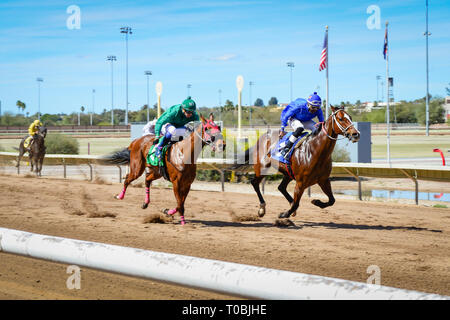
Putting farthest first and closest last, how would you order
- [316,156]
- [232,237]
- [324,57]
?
[324,57]
[316,156]
[232,237]

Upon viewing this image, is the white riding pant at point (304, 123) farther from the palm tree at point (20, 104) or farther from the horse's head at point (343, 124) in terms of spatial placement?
the palm tree at point (20, 104)

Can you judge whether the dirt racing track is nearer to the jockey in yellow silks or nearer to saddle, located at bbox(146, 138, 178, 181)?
saddle, located at bbox(146, 138, 178, 181)

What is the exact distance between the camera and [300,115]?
29.2 ft

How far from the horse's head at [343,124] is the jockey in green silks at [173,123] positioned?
2.23 m

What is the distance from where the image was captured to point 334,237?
289 inches

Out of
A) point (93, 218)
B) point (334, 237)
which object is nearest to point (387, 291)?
point (334, 237)

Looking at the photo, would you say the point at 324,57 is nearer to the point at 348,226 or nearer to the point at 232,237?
the point at 348,226

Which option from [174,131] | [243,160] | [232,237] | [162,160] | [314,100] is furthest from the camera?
[243,160]

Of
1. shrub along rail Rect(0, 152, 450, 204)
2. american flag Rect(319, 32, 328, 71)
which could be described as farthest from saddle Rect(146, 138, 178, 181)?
american flag Rect(319, 32, 328, 71)

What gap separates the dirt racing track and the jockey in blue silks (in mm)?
1478

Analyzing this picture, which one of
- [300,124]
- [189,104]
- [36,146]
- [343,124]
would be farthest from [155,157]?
[36,146]

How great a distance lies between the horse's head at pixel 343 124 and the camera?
7.70 metres

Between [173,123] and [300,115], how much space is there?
2.20m

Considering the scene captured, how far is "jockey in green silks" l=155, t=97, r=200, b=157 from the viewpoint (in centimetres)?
858
